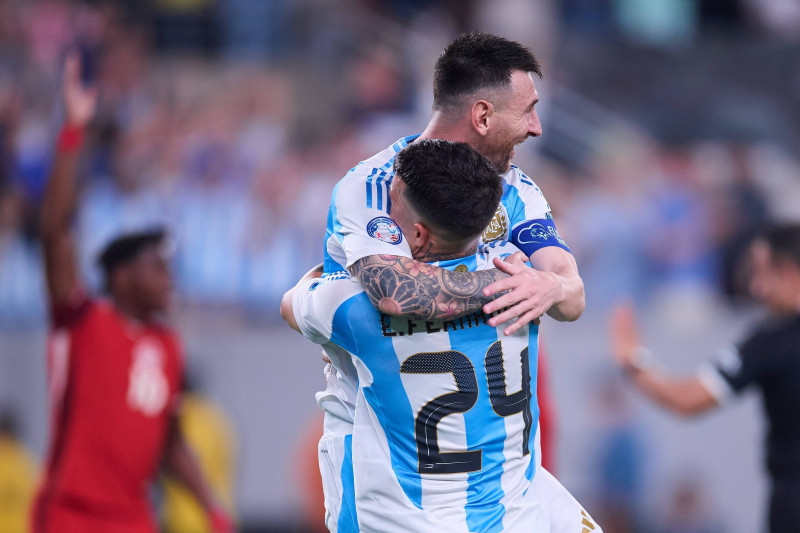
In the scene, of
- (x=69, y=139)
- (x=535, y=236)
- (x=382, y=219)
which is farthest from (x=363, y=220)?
(x=69, y=139)

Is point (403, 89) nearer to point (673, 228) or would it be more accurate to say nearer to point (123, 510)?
point (673, 228)

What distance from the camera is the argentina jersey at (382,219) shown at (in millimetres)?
3355

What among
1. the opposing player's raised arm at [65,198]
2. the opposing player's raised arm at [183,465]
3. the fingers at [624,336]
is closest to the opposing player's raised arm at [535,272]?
the fingers at [624,336]

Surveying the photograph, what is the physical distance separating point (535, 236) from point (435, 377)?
25.4 inches

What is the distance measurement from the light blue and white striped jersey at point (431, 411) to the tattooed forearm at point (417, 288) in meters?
0.11

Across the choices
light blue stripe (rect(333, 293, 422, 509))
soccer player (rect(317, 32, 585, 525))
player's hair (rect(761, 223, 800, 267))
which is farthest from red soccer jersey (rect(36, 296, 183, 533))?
player's hair (rect(761, 223, 800, 267))

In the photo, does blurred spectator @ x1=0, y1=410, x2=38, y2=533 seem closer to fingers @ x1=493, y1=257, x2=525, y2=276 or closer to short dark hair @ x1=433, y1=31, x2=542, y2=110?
short dark hair @ x1=433, y1=31, x2=542, y2=110

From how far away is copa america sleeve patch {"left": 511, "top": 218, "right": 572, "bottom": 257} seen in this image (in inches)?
142

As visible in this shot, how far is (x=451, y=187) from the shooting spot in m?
3.25

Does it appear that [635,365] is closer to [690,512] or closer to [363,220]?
[363,220]

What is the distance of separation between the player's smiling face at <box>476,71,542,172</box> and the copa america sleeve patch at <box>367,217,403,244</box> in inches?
25.4

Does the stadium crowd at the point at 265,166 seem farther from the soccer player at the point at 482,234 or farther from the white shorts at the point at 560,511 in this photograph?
the white shorts at the point at 560,511

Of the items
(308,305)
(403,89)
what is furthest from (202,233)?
(308,305)

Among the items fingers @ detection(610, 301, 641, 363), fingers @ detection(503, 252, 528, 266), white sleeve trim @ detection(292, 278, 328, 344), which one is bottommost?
fingers @ detection(610, 301, 641, 363)
